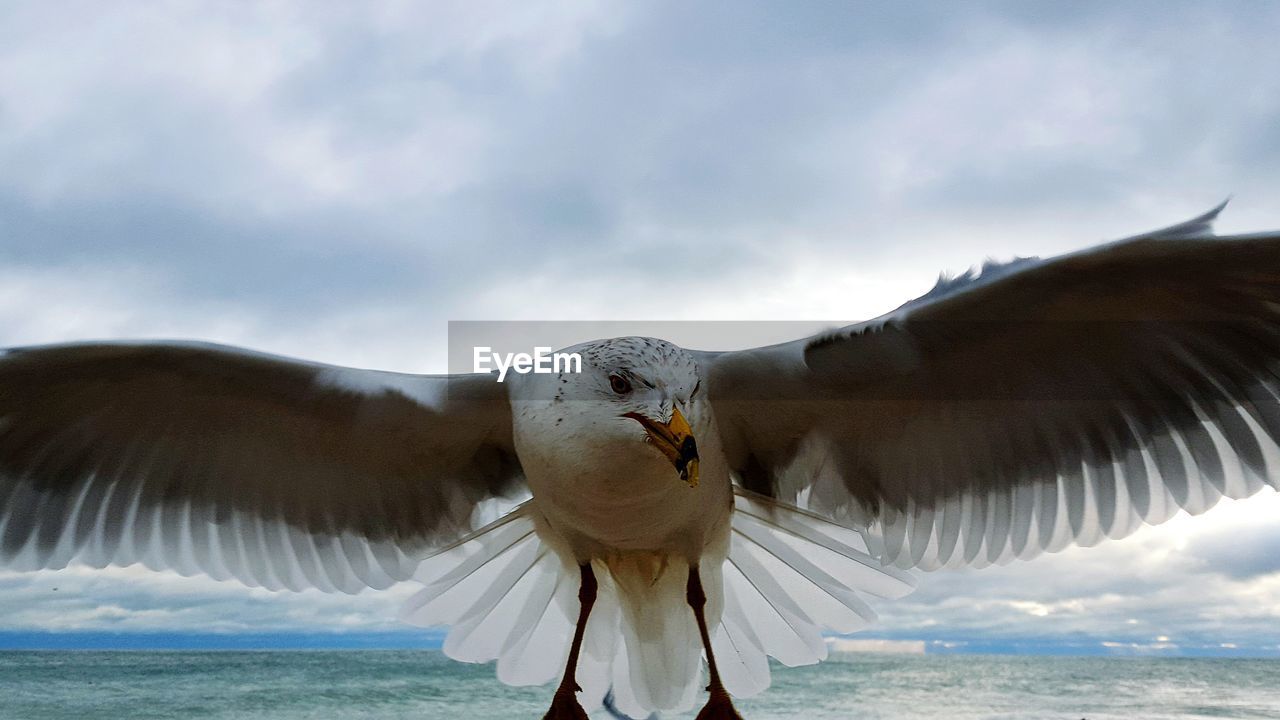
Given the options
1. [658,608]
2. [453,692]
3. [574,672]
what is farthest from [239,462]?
[453,692]

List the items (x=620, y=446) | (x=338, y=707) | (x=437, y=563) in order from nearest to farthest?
(x=620, y=446)
(x=437, y=563)
(x=338, y=707)

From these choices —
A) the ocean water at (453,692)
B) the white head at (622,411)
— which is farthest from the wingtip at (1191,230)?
the ocean water at (453,692)

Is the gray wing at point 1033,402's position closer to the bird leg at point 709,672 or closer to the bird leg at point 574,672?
the bird leg at point 709,672

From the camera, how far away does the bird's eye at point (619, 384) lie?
99.8 inches

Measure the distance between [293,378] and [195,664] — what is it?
14.0 metres

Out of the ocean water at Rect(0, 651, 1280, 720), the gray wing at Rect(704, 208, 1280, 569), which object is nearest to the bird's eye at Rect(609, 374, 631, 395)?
the gray wing at Rect(704, 208, 1280, 569)

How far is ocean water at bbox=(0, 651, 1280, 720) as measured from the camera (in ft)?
34.0

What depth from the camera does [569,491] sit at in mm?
2699

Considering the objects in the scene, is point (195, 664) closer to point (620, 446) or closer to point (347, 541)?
point (347, 541)

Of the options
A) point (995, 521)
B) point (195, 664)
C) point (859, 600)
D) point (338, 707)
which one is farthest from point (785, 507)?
point (195, 664)

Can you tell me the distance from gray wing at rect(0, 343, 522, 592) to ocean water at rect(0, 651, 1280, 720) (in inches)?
243

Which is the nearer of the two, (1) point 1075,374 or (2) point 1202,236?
(2) point 1202,236

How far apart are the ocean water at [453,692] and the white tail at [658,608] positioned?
17.7 feet

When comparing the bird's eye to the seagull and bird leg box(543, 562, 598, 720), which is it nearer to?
the seagull
